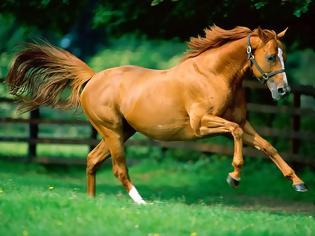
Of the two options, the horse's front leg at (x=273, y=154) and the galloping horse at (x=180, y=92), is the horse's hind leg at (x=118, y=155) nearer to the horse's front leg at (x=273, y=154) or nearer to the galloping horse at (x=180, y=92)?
the galloping horse at (x=180, y=92)

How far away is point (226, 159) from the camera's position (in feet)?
60.4

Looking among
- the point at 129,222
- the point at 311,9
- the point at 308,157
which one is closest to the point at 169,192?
the point at 308,157

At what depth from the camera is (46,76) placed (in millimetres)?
13352

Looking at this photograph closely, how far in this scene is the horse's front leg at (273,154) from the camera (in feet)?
35.0

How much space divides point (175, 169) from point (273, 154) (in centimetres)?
775

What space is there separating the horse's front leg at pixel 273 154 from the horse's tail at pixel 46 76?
2.83m

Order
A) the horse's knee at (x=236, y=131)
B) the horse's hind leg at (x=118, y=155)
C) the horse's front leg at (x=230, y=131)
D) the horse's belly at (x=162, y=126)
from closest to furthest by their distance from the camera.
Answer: the horse's front leg at (x=230, y=131), the horse's knee at (x=236, y=131), the horse's belly at (x=162, y=126), the horse's hind leg at (x=118, y=155)

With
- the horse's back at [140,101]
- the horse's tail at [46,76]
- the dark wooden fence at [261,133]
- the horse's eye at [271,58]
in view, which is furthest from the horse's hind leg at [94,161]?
the dark wooden fence at [261,133]

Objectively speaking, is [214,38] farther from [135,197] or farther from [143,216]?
[143,216]

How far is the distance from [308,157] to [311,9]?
3722 millimetres

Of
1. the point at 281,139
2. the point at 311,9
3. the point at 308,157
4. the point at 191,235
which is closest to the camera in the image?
the point at 191,235

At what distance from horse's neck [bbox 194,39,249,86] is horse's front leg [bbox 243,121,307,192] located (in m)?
0.65

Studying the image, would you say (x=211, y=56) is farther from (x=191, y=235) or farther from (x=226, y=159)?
(x=226, y=159)

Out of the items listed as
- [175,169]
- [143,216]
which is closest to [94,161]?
[143,216]
